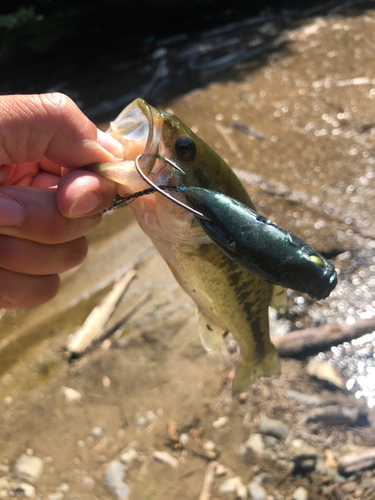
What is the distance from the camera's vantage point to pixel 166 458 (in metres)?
2.89

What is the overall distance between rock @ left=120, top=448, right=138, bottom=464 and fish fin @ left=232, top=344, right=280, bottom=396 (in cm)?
106

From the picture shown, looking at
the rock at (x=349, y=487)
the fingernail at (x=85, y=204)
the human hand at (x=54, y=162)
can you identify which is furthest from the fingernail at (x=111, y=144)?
the rock at (x=349, y=487)

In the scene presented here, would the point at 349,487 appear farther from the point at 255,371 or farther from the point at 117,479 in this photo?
the point at 117,479

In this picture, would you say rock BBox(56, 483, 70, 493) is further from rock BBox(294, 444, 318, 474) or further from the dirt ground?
rock BBox(294, 444, 318, 474)

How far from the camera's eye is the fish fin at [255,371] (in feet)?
7.85

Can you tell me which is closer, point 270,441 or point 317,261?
point 317,261

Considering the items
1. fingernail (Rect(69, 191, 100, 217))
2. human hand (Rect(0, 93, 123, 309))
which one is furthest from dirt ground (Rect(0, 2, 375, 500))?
fingernail (Rect(69, 191, 100, 217))

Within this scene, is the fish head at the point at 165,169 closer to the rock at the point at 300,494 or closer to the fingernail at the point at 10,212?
the fingernail at the point at 10,212

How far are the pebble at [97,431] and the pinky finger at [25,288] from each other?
1437 millimetres

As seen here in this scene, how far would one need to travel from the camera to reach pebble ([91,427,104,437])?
3.05 meters

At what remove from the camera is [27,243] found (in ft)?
6.13

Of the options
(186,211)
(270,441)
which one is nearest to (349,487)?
(270,441)

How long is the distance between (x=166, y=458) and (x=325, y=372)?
1431 millimetres

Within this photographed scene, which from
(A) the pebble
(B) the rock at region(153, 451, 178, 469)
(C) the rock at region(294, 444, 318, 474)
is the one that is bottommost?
(C) the rock at region(294, 444, 318, 474)
